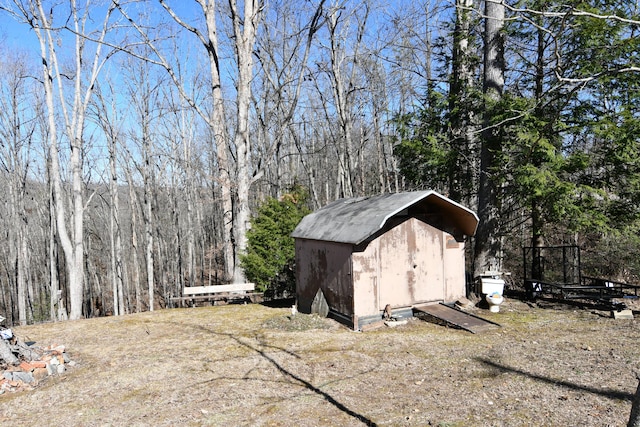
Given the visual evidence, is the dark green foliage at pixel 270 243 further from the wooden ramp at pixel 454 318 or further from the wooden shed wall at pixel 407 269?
the wooden ramp at pixel 454 318

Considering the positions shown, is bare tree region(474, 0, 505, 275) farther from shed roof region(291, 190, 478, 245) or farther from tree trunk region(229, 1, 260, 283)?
tree trunk region(229, 1, 260, 283)

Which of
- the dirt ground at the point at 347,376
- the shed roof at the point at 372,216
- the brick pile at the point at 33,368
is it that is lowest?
the dirt ground at the point at 347,376

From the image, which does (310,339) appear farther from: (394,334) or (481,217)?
(481,217)

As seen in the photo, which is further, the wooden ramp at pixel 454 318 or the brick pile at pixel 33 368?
the wooden ramp at pixel 454 318

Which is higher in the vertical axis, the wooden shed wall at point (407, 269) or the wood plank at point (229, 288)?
the wooden shed wall at point (407, 269)

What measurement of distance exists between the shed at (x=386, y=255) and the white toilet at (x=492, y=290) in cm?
54

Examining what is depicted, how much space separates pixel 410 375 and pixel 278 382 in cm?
203

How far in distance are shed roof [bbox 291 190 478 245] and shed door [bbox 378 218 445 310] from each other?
0.56 meters

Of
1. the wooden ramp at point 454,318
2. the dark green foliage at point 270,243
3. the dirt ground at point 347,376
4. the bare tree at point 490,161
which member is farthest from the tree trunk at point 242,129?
the bare tree at point 490,161

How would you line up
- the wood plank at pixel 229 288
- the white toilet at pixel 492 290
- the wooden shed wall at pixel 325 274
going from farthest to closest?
the wood plank at pixel 229 288, the white toilet at pixel 492 290, the wooden shed wall at pixel 325 274

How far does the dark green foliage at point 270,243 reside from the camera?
13.7 m

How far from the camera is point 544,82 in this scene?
11391mm

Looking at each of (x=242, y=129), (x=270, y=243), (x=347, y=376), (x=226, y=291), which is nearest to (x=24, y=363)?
(x=347, y=376)

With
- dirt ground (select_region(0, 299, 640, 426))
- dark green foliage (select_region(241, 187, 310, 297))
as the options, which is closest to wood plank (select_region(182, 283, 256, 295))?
dark green foliage (select_region(241, 187, 310, 297))
